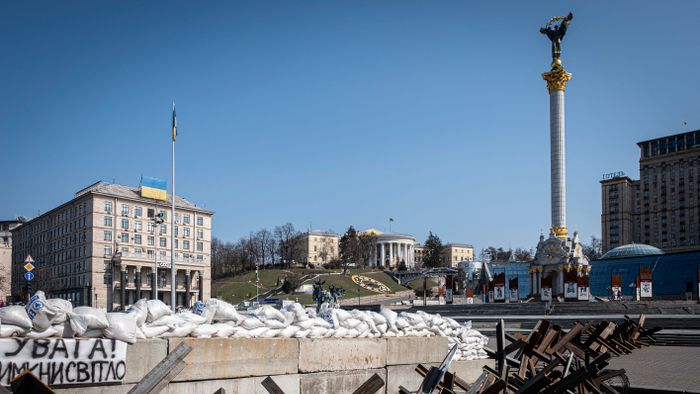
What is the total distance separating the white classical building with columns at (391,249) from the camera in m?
154

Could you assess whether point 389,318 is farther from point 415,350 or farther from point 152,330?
point 152,330

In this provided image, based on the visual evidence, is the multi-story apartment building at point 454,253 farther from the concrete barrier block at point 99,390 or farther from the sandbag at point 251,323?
the concrete barrier block at point 99,390

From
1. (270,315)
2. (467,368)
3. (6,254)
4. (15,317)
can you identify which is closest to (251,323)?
(270,315)

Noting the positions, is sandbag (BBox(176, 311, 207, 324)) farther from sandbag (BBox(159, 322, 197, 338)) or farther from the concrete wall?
the concrete wall

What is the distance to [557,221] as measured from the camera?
180 feet

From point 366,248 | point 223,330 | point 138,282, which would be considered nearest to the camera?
point 223,330

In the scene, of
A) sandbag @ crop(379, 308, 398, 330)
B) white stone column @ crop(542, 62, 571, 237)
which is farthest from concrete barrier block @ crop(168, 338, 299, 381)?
white stone column @ crop(542, 62, 571, 237)

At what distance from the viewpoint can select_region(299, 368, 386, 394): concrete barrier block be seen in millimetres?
7641

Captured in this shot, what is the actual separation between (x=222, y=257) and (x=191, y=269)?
48.3 meters

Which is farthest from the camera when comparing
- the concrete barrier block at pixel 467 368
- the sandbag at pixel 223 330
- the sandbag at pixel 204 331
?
the concrete barrier block at pixel 467 368

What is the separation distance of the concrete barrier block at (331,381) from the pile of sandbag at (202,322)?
0.50 meters

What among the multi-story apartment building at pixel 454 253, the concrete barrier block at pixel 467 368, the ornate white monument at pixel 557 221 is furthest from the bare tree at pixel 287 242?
the concrete barrier block at pixel 467 368

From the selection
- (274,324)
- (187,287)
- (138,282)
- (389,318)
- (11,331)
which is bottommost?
(187,287)

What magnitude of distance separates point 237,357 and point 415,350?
12.0 feet
